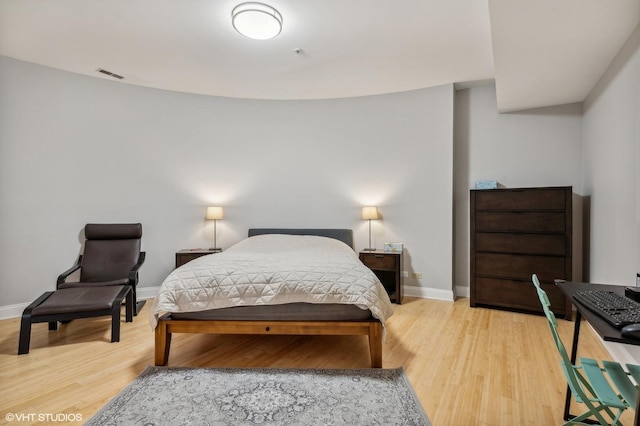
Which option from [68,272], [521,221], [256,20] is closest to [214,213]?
[68,272]

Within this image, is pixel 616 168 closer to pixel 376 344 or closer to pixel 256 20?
pixel 376 344

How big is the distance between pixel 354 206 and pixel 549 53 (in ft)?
8.56

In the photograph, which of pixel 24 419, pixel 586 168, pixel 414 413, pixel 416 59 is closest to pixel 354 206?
pixel 416 59

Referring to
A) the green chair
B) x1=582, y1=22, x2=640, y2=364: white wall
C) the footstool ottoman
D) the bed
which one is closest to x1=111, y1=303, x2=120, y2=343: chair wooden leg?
the footstool ottoman

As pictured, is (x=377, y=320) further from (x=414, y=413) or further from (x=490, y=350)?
(x=490, y=350)

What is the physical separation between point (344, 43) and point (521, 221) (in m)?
2.53

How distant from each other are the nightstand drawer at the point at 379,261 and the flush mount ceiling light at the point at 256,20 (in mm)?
2598

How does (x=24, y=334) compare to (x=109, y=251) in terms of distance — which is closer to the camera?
(x=24, y=334)

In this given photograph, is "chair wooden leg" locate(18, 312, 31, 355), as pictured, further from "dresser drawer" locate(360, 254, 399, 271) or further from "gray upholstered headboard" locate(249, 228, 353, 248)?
"dresser drawer" locate(360, 254, 399, 271)

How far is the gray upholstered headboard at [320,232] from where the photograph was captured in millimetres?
4371

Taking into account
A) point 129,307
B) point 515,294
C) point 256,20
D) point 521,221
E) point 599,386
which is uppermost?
point 256,20

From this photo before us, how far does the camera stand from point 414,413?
1.79 metres

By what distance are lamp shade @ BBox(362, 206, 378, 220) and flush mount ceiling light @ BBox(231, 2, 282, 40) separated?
7.46 feet

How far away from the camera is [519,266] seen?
11.5 feet
